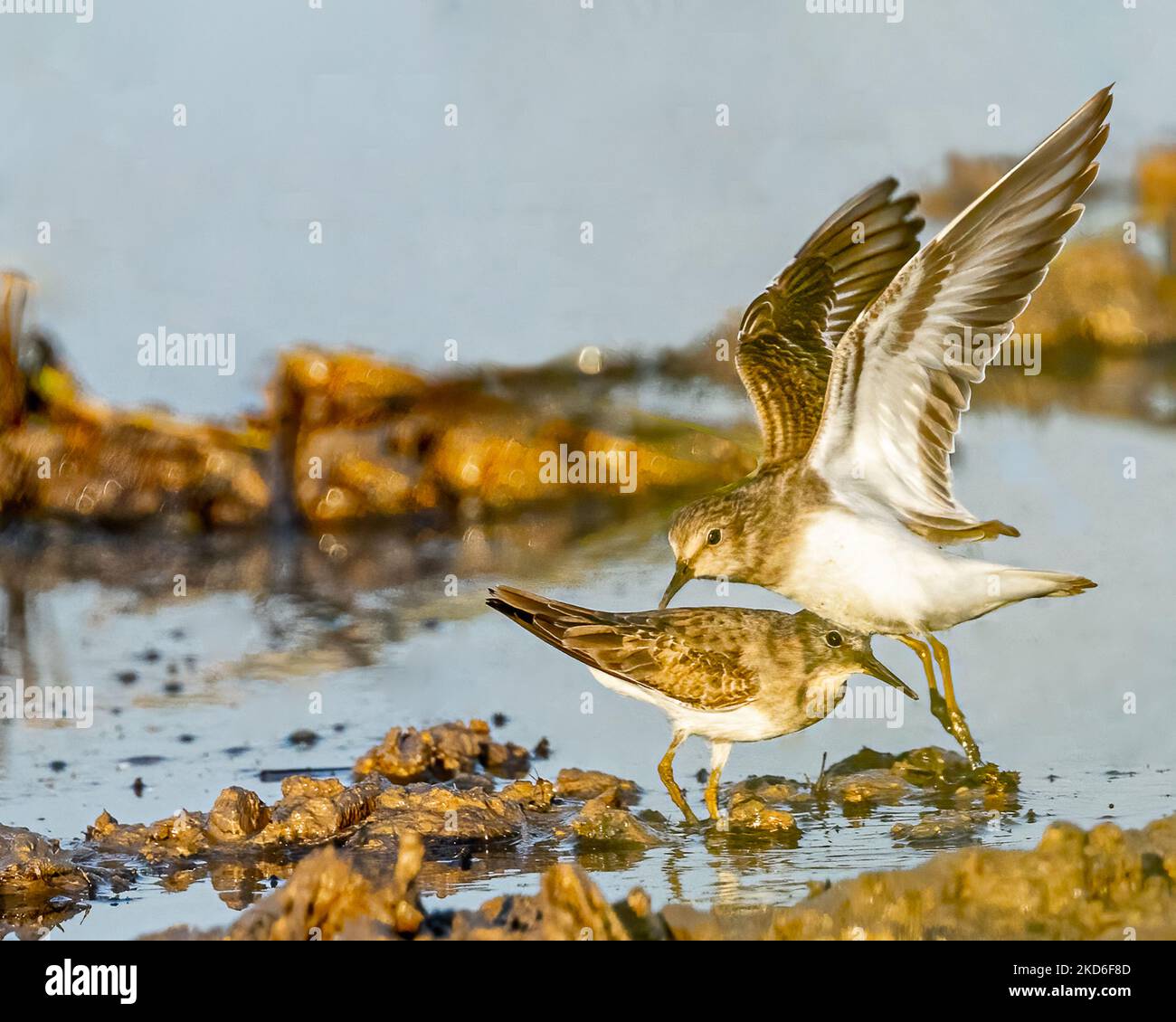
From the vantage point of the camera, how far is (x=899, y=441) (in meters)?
6.72

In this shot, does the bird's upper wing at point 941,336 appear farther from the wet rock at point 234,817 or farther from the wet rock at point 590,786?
the wet rock at point 234,817

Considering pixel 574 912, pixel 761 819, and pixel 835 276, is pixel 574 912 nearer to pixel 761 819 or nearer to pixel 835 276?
pixel 761 819

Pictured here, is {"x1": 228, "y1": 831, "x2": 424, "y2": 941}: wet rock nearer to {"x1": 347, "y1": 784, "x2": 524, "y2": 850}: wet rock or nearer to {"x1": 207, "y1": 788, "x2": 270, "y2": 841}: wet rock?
{"x1": 347, "y1": 784, "x2": 524, "y2": 850}: wet rock

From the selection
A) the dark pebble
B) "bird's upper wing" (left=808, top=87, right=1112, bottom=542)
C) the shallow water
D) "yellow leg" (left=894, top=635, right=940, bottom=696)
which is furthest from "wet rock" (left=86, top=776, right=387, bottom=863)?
"yellow leg" (left=894, top=635, right=940, bottom=696)

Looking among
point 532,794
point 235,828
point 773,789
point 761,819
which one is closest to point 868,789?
point 773,789

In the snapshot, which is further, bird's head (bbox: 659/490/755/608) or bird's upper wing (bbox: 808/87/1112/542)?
bird's head (bbox: 659/490/755/608)

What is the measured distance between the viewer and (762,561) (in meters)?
Result: 6.96

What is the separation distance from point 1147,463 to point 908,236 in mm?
6294

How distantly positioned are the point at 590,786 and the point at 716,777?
63cm

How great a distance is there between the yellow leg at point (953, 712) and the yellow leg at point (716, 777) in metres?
0.98

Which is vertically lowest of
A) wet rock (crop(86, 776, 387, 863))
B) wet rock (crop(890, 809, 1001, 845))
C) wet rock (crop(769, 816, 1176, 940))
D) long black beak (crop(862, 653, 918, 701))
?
wet rock (crop(769, 816, 1176, 940))

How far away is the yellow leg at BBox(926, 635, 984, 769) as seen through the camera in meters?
6.85

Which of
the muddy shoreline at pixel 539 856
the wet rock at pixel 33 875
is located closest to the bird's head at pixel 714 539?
the muddy shoreline at pixel 539 856

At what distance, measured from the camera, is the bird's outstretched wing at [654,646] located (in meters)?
6.59
